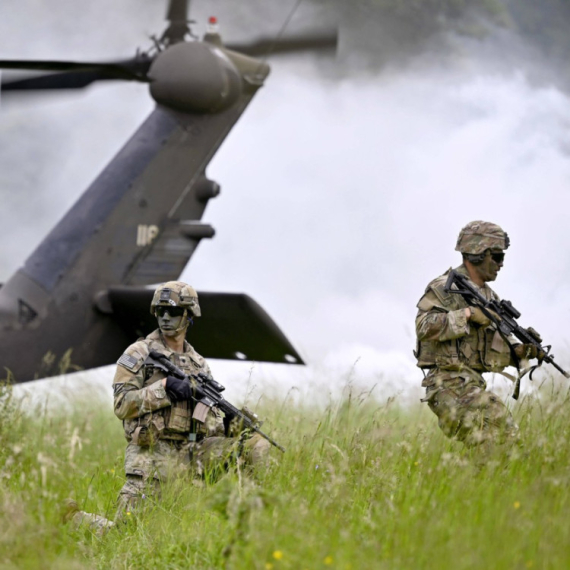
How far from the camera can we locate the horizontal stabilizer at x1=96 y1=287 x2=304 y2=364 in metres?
Result: 10.0

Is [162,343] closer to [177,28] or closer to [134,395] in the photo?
[134,395]

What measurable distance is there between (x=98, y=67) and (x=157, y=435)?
5.94 m

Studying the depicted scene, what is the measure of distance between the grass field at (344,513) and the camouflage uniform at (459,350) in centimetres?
24

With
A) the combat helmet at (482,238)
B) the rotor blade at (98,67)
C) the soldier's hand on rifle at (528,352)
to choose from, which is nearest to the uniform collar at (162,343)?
the combat helmet at (482,238)

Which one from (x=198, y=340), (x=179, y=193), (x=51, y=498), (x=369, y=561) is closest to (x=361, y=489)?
(x=369, y=561)

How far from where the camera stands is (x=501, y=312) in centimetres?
551

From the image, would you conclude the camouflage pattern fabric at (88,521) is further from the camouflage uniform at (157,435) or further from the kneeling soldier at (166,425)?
the camouflage uniform at (157,435)

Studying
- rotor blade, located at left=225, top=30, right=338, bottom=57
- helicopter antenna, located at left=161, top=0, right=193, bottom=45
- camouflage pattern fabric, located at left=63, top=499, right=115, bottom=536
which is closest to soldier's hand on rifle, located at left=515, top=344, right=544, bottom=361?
camouflage pattern fabric, located at left=63, top=499, right=115, bottom=536

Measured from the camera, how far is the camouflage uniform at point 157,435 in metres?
5.08

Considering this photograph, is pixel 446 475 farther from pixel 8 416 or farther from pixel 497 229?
pixel 8 416

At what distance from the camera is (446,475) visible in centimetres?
429

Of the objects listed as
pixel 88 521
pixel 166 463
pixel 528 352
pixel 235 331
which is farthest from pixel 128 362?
pixel 235 331

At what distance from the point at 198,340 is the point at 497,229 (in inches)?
223

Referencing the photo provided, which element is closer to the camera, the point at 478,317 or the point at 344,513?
the point at 344,513
